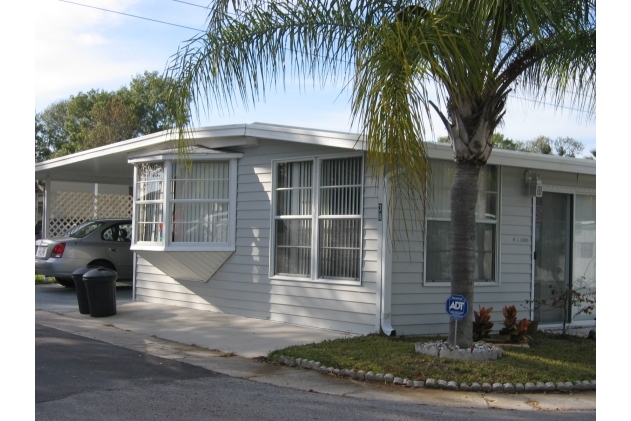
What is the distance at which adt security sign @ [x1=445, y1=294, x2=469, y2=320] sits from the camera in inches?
343

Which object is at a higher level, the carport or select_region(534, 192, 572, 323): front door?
the carport

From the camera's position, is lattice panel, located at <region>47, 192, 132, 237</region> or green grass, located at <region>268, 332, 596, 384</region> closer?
green grass, located at <region>268, 332, 596, 384</region>

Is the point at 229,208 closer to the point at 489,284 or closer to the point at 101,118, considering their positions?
the point at 489,284

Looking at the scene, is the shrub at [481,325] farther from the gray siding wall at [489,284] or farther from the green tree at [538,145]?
the green tree at [538,145]

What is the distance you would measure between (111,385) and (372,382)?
2917 mm

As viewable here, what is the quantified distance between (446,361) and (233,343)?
335 cm

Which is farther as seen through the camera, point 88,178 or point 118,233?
point 88,178

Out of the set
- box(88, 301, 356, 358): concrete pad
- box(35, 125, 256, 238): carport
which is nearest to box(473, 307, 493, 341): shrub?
box(88, 301, 356, 358): concrete pad

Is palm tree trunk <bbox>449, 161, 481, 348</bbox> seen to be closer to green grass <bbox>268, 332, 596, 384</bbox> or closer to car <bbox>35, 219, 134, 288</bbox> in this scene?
green grass <bbox>268, 332, 596, 384</bbox>

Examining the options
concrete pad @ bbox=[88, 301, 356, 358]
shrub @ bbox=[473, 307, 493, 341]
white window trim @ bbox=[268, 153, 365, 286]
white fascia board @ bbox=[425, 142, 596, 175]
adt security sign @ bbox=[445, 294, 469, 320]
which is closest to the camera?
adt security sign @ bbox=[445, 294, 469, 320]

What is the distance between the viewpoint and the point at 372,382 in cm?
816

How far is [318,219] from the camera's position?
11398mm

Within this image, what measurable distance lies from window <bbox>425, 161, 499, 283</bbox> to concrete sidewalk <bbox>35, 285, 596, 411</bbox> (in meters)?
1.91

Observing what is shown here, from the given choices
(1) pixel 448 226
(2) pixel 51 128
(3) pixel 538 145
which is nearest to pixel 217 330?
(1) pixel 448 226
